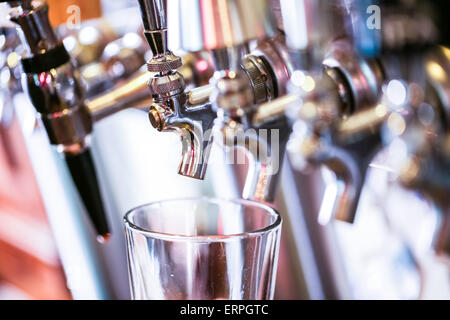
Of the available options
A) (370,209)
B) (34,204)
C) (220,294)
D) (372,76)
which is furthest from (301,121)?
(34,204)

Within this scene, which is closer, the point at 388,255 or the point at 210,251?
the point at 210,251

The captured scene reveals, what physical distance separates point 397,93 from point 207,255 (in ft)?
0.77

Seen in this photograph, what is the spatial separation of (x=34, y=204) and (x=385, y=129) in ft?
4.01

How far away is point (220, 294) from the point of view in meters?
0.65

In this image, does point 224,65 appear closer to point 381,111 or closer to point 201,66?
point 381,111

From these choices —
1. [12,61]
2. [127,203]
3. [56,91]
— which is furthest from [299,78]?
[127,203]

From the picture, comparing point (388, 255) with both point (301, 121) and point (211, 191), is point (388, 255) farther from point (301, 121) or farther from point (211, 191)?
point (301, 121)

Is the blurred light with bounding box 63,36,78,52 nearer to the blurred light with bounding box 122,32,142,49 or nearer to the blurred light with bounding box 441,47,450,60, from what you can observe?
the blurred light with bounding box 122,32,142,49

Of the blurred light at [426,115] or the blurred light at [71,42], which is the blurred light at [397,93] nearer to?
the blurred light at [426,115]

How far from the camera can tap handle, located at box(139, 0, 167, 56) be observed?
55 cm

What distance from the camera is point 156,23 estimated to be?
1.82ft

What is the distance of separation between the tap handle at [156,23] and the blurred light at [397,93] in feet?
0.69

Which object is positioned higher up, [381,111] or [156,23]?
[156,23]

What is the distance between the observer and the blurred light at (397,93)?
587 millimetres
